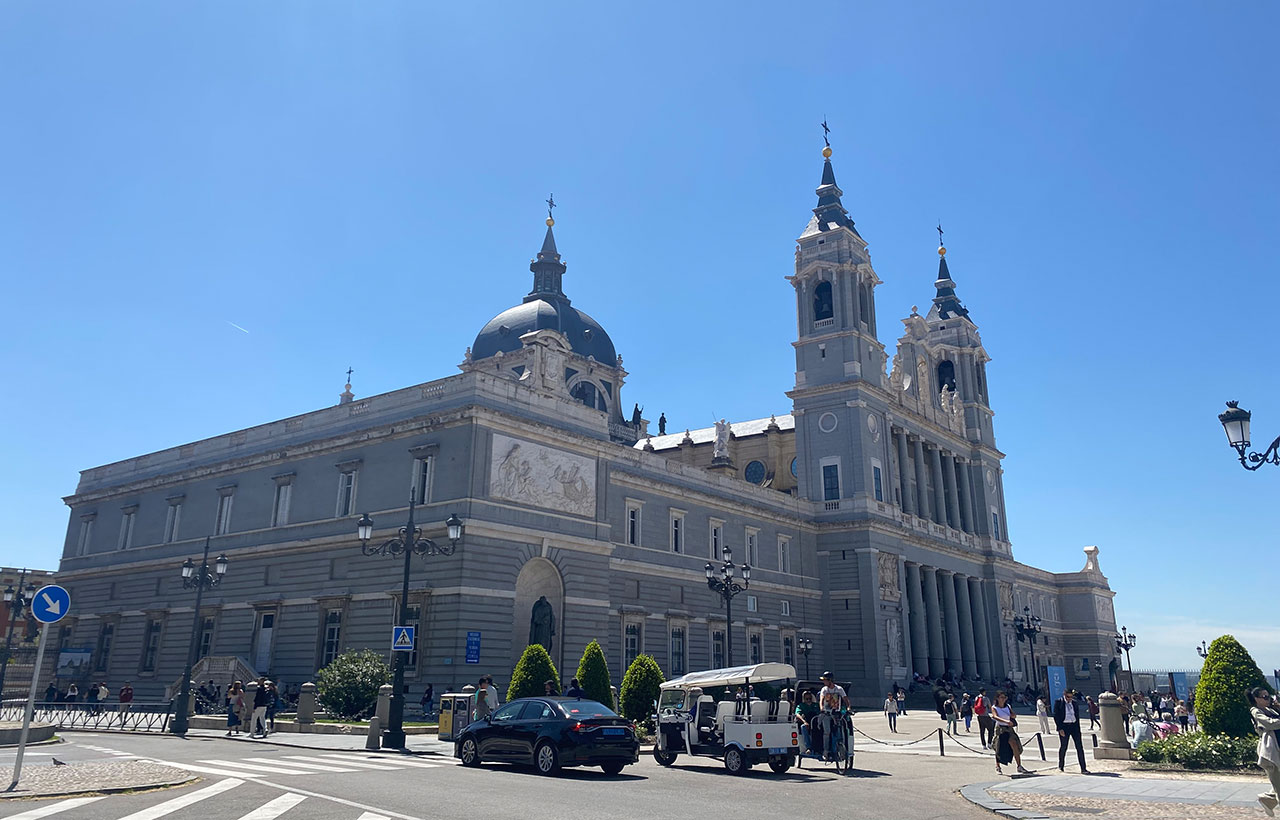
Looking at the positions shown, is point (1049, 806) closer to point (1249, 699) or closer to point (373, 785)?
point (1249, 699)

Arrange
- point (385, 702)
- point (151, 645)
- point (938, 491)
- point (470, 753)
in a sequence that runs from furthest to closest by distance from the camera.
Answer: point (938, 491)
point (151, 645)
point (385, 702)
point (470, 753)

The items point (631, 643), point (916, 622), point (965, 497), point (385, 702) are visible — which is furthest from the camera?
point (965, 497)

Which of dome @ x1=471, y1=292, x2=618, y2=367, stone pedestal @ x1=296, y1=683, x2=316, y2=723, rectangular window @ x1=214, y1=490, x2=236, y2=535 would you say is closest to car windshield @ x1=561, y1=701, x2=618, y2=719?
stone pedestal @ x1=296, y1=683, x2=316, y2=723

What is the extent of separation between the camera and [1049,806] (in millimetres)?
13492

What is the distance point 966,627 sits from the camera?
6519cm

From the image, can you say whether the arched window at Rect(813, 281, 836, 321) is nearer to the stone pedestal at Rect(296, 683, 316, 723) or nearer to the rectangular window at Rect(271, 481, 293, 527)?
the rectangular window at Rect(271, 481, 293, 527)

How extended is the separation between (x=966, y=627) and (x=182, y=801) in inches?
2403

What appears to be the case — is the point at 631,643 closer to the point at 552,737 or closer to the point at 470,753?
the point at 470,753

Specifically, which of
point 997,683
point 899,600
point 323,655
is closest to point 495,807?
point 323,655

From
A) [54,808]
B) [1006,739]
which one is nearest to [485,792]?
[54,808]

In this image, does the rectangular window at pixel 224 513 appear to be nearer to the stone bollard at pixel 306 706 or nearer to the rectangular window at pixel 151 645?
the rectangular window at pixel 151 645

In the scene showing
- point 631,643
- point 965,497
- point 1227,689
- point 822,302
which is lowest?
point 1227,689

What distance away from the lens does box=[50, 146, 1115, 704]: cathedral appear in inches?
1325

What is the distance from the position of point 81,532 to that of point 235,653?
1787 centimetres
